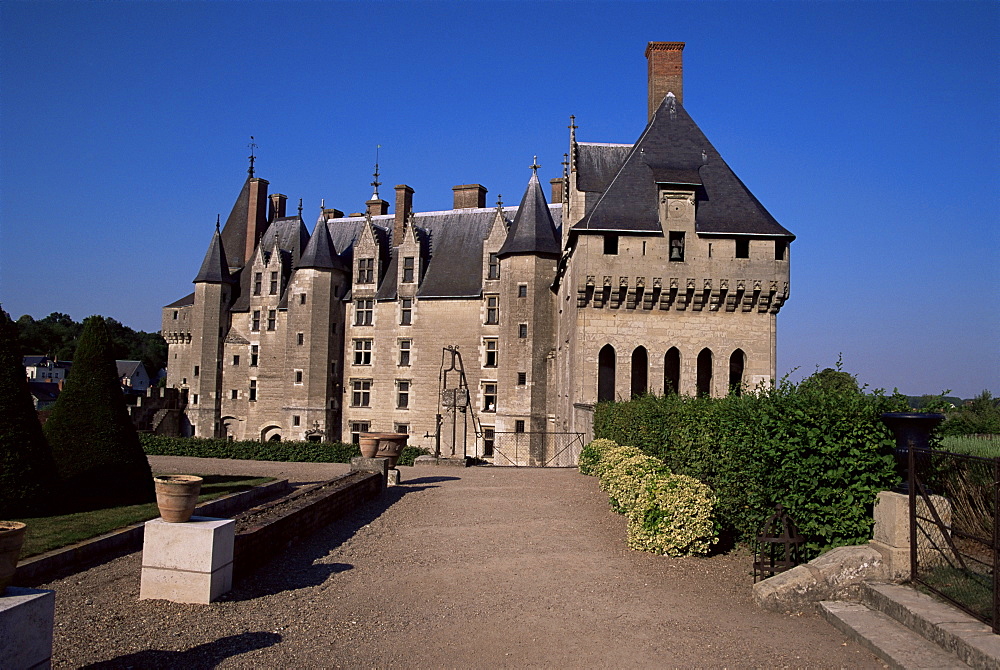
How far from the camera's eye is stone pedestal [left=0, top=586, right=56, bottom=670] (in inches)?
175

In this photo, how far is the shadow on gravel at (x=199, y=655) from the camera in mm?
5555

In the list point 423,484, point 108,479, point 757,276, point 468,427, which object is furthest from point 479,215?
point 108,479

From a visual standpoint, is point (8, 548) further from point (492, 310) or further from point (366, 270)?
point (366, 270)

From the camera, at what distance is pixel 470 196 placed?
3856cm

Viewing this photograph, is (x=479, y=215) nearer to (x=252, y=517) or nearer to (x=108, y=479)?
A: (x=108, y=479)

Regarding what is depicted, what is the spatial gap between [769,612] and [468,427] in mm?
26693

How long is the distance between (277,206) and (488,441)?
68.5 ft

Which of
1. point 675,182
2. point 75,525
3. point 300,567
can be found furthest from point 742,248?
point 75,525

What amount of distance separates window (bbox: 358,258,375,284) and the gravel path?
26989 millimetres

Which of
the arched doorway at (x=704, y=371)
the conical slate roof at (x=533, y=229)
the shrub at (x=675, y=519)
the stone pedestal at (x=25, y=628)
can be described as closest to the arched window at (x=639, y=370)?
the arched doorway at (x=704, y=371)

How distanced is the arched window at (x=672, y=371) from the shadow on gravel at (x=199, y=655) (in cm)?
1894

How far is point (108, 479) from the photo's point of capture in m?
12.8

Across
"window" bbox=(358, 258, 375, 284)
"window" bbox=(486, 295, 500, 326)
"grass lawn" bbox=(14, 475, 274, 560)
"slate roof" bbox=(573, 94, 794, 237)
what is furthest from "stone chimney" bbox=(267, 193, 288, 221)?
"grass lawn" bbox=(14, 475, 274, 560)

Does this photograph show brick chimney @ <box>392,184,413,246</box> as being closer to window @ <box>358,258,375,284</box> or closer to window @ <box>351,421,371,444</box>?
window @ <box>358,258,375,284</box>
